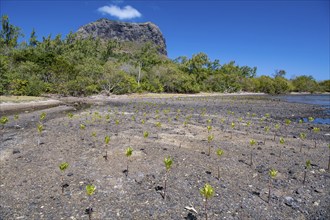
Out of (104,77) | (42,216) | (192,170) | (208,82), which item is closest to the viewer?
(42,216)

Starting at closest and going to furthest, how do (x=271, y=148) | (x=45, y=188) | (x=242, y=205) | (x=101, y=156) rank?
1. (x=242, y=205)
2. (x=45, y=188)
3. (x=101, y=156)
4. (x=271, y=148)

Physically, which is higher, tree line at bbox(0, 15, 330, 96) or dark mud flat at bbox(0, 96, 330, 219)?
tree line at bbox(0, 15, 330, 96)

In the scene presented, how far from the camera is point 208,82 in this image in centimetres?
10738

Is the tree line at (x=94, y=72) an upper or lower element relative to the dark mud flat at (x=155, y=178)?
upper

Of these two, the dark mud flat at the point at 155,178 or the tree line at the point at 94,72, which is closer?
the dark mud flat at the point at 155,178

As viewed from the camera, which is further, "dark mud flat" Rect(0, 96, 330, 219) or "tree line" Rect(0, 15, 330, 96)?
"tree line" Rect(0, 15, 330, 96)

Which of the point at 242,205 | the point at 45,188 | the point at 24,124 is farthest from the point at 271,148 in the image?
the point at 24,124

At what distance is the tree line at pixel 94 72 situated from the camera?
56003 mm

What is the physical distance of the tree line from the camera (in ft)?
184

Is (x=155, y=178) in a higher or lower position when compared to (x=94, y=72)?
lower

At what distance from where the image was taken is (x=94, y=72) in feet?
207

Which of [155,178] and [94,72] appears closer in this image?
[155,178]

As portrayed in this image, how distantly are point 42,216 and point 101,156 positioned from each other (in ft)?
15.8

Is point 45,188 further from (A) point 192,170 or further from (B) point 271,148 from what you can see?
(B) point 271,148
